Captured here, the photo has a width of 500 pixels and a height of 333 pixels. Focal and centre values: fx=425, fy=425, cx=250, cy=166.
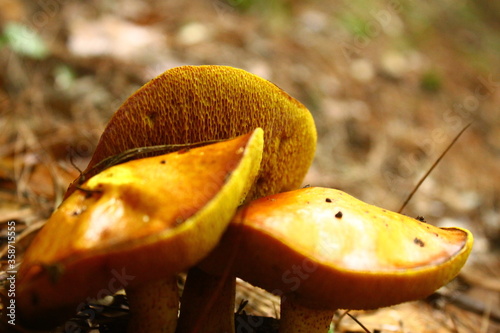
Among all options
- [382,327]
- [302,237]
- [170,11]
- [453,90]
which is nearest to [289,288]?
[302,237]

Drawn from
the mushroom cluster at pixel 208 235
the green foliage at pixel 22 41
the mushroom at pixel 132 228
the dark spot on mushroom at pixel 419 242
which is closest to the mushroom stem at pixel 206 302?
the mushroom cluster at pixel 208 235

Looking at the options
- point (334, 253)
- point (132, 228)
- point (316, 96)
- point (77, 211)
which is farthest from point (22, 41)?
point (334, 253)

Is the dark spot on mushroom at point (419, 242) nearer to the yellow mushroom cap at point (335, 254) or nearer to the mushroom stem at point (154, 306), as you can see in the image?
the yellow mushroom cap at point (335, 254)

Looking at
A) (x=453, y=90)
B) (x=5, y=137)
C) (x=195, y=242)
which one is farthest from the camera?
(x=453, y=90)

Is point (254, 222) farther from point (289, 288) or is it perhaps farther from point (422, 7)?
point (422, 7)

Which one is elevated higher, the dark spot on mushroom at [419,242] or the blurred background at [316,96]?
the dark spot on mushroom at [419,242]

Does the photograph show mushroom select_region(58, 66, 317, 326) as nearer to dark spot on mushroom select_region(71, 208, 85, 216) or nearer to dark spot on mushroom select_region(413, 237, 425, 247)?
dark spot on mushroom select_region(71, 208, 85, 216)
